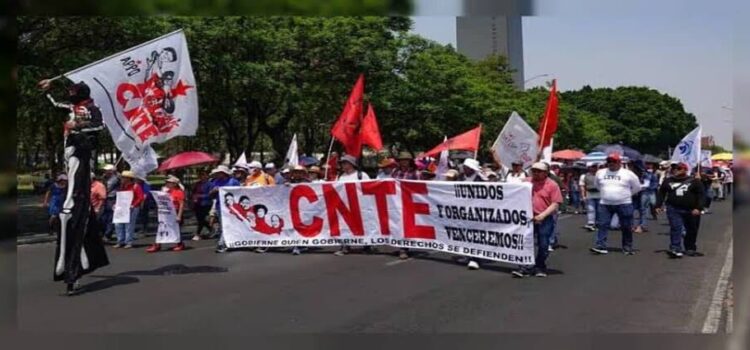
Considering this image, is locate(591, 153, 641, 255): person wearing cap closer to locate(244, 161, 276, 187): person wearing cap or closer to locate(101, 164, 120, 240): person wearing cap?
locate(244, 161, 276, 187): person wearing cap

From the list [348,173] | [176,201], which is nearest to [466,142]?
[348,173]

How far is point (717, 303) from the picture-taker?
7.95 metres

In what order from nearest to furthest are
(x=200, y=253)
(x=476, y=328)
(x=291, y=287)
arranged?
(x=476, y=328)
(x=291, y=287)
(x=200, y=253)

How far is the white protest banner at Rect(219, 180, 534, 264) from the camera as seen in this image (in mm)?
9945

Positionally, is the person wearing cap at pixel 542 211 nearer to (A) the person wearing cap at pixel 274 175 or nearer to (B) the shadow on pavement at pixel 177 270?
(B) the shadow on pavement at pixel 177 270

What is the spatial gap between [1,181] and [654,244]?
9.70 m

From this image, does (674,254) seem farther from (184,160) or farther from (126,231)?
(184,160)

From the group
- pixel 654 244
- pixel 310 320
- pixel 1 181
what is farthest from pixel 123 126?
pixel 654 244

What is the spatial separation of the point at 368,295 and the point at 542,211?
2612 millimetres

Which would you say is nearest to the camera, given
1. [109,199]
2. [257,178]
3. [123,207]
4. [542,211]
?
[542,211]

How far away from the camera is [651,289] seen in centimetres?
877

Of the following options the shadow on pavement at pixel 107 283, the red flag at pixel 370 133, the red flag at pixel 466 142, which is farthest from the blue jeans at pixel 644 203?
the shadow on pavement at pixel 107 283

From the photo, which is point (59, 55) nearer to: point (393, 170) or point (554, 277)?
point (393, 170)

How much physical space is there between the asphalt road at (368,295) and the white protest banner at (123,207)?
1.86m
